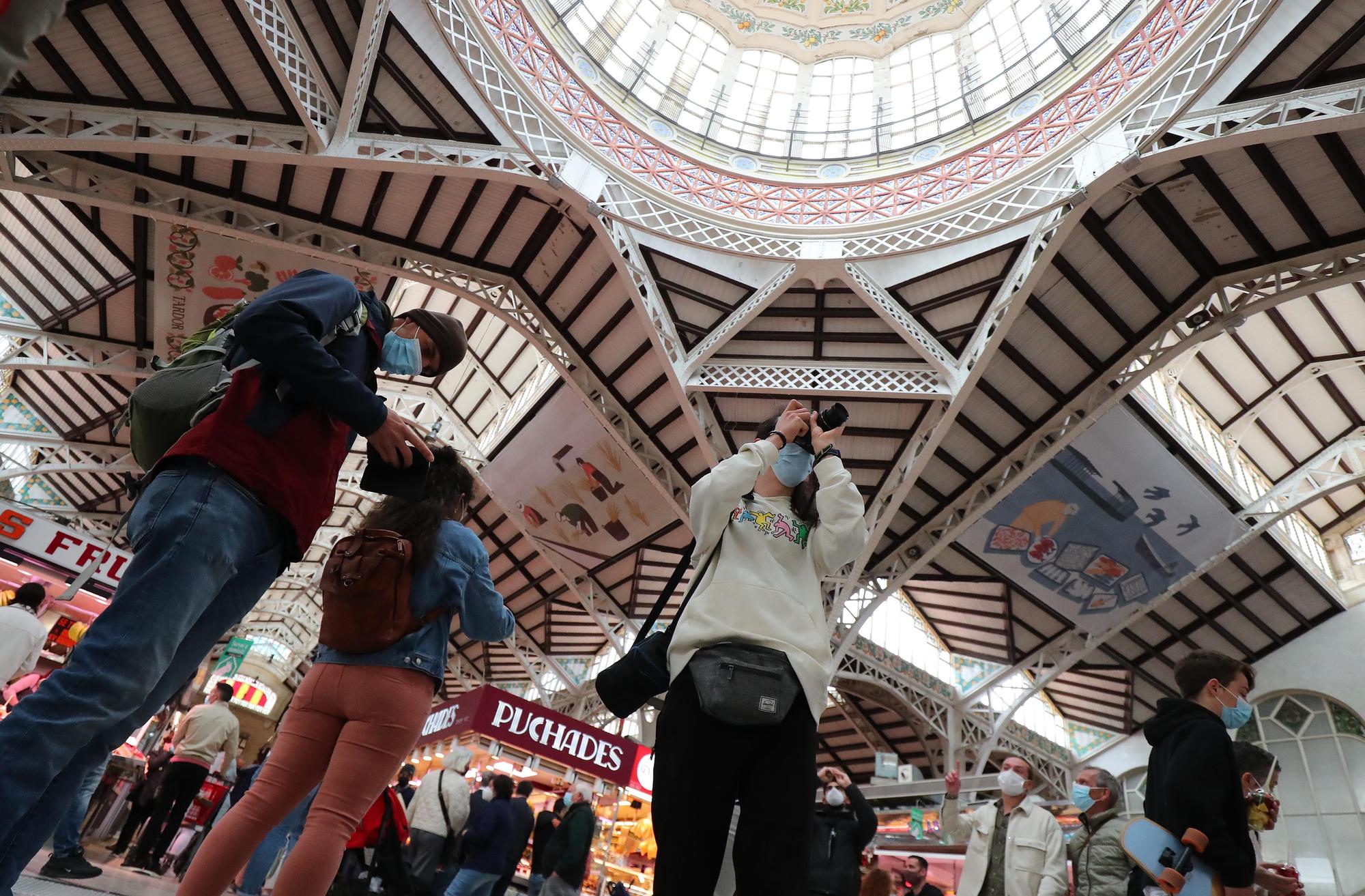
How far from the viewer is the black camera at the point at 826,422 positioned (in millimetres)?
2406

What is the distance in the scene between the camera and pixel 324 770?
7.74ft

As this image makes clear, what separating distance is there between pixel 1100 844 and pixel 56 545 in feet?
49.2

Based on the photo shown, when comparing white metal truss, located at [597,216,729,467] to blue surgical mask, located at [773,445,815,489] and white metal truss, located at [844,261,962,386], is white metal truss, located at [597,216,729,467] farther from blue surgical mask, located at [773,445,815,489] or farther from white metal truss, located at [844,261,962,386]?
blue surgical mask, located at [773,445,815,489]

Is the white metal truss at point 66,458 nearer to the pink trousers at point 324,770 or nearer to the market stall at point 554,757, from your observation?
the market stall at point 554,757

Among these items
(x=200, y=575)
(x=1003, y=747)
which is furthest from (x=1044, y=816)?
(x=1003, y=747)

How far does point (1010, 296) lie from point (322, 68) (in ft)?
31.5

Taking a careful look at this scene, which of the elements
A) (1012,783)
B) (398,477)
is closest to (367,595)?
(398,477)

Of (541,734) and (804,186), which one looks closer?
(804,186)

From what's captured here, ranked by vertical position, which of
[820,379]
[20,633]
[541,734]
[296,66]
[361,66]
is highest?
[820,379]

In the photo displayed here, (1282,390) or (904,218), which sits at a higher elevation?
(1282,390)

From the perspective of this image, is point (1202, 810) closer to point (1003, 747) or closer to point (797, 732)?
point (797, 732)

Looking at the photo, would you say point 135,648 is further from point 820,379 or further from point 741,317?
point 820,379

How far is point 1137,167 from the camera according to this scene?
9617 millimetres

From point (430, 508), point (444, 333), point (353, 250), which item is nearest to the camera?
point (444, 333)
